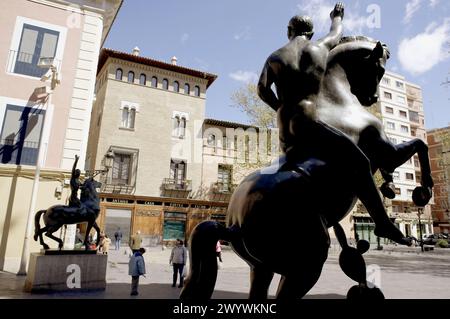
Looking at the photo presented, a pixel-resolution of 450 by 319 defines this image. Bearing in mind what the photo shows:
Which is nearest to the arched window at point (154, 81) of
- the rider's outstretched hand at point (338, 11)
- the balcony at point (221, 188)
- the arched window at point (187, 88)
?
the arched window at point (187, 88)

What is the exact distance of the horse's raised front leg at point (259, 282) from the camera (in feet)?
6.95

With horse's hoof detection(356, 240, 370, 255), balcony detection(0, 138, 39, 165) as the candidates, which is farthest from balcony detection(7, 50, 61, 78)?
horse's hoof detection(356, 240, 370, 255)

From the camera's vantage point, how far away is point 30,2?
15.2m

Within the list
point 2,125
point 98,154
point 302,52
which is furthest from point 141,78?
point 302,52

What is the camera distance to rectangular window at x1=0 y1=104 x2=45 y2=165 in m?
13.7

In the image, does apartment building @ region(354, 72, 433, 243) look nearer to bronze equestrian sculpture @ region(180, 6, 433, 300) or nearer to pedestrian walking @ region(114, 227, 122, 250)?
pedestrian walking @ region(114, 227, 122, 250)

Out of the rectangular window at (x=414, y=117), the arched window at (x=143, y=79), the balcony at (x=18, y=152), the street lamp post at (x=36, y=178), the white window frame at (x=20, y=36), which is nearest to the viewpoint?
the street lamp post at (x=36, y=178)

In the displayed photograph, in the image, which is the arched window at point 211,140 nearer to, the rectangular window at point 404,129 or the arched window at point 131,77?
the arched window at point 131,77

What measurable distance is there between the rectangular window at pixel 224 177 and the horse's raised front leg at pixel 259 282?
28451 millimetres

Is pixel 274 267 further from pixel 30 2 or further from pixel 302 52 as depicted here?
pixel 30 2

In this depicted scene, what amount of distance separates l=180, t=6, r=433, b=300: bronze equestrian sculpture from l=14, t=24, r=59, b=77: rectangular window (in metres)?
15.8

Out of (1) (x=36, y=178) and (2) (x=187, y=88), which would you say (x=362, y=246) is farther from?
(2) (x=187, y=88)
